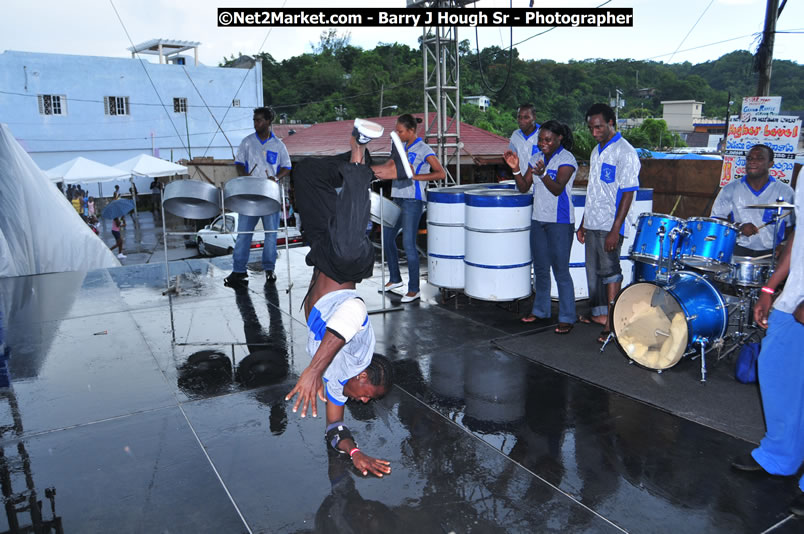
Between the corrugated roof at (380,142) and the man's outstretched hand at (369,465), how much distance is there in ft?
47.6

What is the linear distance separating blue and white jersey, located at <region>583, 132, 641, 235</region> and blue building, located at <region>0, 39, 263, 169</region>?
90.0ft

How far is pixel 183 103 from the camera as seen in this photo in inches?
1415

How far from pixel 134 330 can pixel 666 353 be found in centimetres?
495

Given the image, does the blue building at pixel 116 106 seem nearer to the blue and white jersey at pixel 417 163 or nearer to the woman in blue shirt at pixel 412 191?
the woman in blue shirt at pixel 412 191

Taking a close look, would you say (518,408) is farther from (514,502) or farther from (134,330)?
(134,330)

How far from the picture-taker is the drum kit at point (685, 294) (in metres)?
4.19

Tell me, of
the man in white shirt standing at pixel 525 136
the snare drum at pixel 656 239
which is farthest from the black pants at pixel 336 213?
the man in white shirt standing at pixel 525 136

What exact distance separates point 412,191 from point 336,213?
3.42 m

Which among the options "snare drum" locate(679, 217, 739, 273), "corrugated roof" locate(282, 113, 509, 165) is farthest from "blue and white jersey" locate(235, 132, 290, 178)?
"corrugated roof" locate(282, 113, 509, 165)

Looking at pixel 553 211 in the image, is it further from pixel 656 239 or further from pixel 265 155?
pixel 265 155

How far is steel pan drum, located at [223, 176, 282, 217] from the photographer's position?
19.8 feet

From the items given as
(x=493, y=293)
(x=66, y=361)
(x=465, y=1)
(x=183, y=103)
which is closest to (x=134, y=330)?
(x=66, y=361)

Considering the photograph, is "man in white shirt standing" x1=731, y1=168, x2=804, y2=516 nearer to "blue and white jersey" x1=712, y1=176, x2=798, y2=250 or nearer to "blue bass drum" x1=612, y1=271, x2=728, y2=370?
"blue bass drum" x1=612, y1=271, x2=728, y2=370

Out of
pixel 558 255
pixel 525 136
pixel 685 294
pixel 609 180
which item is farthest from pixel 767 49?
pixel 685 294
